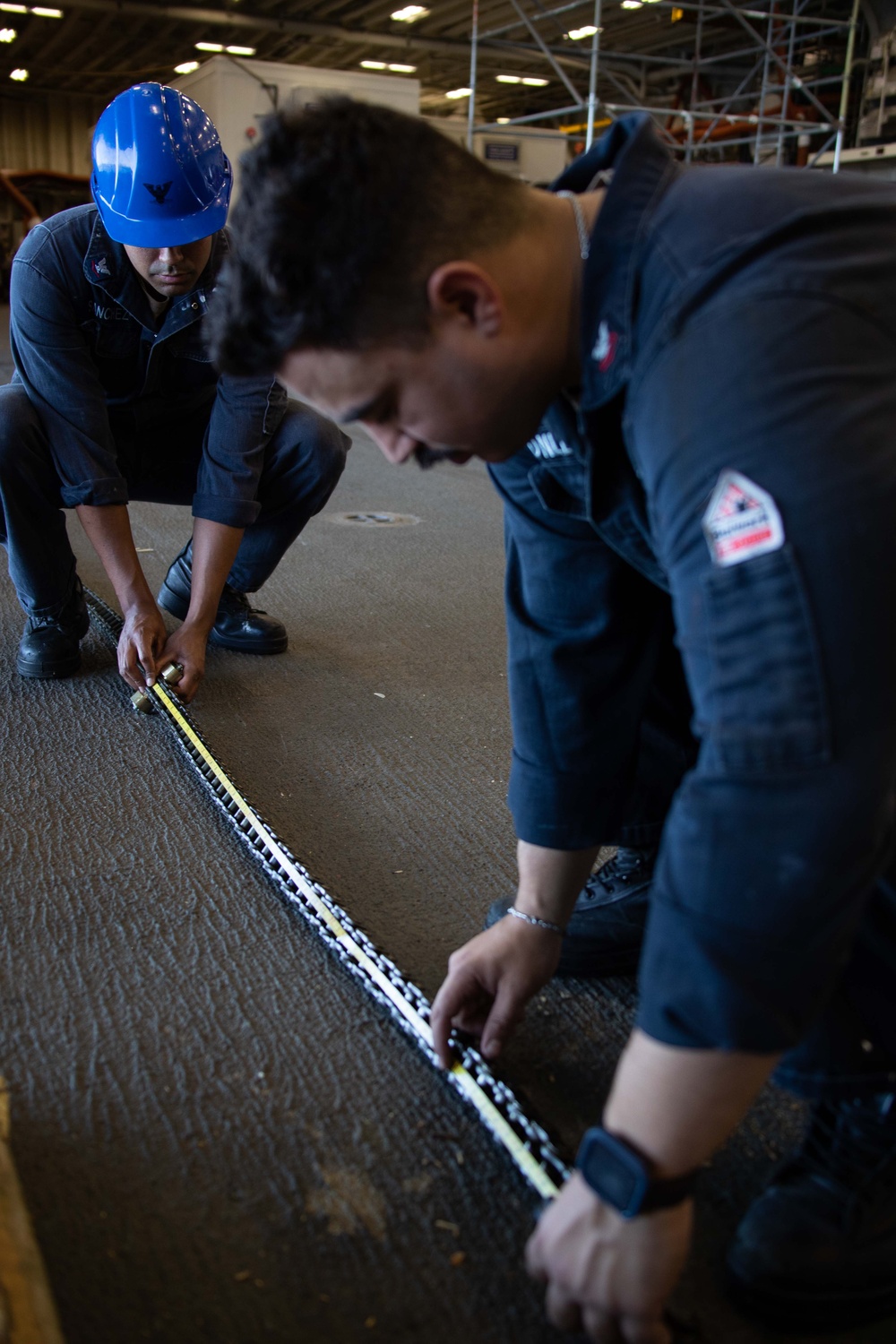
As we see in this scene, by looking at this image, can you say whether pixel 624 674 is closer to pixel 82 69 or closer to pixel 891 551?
pixel 891 551

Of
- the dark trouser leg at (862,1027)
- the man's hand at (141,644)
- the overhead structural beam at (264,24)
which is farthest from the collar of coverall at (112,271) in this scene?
the overhead structural beam at (264,24)

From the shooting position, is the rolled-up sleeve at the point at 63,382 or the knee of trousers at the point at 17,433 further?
the knee of trousers at the point at 17,433

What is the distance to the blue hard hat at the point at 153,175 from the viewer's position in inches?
73.5

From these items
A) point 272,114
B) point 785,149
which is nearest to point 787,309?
point 272,114

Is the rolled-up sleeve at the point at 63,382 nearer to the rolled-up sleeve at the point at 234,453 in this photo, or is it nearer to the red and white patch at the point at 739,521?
the rolled-up sleeve at the point at 234,453

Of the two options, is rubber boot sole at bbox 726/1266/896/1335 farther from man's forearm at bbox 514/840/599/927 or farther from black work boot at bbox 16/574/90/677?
black work boot at bbox 16/574/90/677

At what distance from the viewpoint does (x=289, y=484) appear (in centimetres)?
237

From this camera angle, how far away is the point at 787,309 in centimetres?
66

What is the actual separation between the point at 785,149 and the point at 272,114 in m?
8.95

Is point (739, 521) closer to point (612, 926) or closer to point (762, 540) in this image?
point (762, 540)

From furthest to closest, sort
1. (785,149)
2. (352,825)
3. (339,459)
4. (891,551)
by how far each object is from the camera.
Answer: (785,149), (339,459), (352,825), (891,551)

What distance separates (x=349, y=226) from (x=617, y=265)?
19 cm

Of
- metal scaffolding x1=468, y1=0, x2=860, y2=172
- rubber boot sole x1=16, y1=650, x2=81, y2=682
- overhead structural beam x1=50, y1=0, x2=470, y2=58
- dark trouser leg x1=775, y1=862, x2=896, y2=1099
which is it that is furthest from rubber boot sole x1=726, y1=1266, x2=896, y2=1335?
overhead structural beam x1=50, y1=0, x2=470, y2=58

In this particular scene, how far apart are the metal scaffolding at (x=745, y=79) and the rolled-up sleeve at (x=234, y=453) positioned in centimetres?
521
